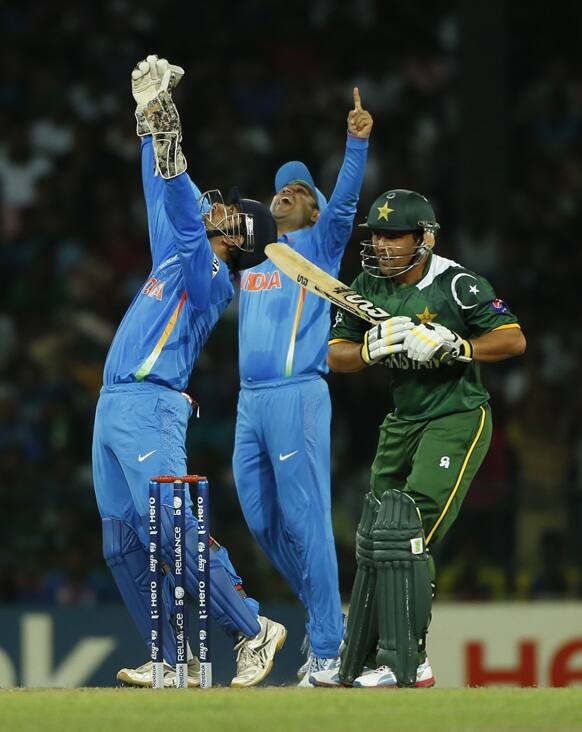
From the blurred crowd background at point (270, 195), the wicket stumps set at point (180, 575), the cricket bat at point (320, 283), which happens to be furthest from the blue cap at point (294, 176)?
the blurred crowd background at point (270, 195)

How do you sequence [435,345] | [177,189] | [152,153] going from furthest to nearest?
[152,153] → [435,345] → [177,189]

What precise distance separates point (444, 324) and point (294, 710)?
192 cm

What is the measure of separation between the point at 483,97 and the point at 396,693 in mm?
8581

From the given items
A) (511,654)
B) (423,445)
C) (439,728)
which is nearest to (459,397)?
(423,445)

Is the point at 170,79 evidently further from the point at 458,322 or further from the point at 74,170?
the point at 74,170

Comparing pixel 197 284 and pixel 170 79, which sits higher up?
pixel 170 79

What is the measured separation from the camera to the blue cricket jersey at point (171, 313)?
267 inches

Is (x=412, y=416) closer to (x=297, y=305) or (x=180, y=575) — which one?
(x=297, y=305)

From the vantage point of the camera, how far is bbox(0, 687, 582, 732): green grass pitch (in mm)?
5645

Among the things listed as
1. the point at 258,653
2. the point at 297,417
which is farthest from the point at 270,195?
the point at 258,653

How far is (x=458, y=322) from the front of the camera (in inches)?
276

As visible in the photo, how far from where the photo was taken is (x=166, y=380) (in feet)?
22.6

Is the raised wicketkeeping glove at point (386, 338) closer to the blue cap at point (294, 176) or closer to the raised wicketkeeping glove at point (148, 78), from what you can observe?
the raised wicketkeeping glove at point (148, 78)

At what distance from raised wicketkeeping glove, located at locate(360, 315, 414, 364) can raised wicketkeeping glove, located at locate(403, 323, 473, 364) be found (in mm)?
38
